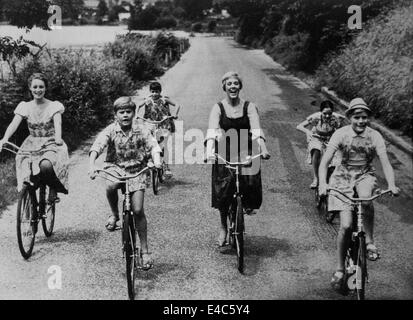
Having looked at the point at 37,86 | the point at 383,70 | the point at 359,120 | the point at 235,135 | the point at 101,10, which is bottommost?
the point at 235,135

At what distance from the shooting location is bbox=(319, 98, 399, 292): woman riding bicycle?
17.8 ft

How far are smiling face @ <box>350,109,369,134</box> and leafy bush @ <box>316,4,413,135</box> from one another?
309 inches

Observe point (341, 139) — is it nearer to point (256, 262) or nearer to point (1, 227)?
point (256, 262)

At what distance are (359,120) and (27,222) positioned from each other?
3.85 metres

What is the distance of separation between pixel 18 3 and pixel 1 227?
4.94 m

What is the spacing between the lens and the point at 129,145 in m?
5.85

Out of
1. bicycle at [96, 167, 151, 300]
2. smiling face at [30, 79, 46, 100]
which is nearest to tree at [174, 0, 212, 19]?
smiling face at [30, 79, 46, 100]

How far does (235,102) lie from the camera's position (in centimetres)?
644

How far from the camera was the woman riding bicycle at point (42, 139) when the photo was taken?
6.59 meters

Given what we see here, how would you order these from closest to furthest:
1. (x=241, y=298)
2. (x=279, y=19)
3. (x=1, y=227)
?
(x=241, y=298)
(x=1, y=227)
(x=279, y=19)

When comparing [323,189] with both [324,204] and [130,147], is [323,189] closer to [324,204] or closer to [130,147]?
[130,147]

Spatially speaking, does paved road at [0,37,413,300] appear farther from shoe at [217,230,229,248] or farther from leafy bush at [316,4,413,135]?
leafy bush at [316,4,413,135]

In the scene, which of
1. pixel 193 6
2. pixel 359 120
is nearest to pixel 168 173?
pixel 359 120

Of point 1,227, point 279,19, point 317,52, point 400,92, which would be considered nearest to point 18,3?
point 1,227
